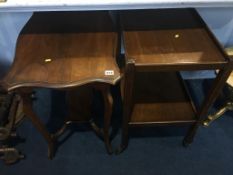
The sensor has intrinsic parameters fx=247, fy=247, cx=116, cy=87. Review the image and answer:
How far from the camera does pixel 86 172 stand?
3.87 ft

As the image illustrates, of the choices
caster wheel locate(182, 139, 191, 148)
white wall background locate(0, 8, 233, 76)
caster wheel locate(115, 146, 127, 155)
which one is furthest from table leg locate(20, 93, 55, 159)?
caster wheel locate(182, 139, 191, 148)

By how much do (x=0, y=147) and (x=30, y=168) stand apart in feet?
0.57

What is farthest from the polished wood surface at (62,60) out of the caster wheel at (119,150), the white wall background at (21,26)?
the caster wheel at (119,150)

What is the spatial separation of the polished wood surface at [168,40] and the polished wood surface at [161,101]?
0.32 m

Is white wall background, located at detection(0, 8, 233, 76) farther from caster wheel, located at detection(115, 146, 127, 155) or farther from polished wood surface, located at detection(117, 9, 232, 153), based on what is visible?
caster wheel, located at detection(115, 146, 127, 155)

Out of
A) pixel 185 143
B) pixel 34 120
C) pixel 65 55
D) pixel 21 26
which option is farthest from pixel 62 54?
pixel 185 143

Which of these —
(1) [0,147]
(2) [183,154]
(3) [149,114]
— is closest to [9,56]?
(1) [0,147]

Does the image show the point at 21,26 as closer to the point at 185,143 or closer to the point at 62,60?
the point at 62,60

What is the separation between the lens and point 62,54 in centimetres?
87

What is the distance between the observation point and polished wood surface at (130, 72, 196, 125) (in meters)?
1.08

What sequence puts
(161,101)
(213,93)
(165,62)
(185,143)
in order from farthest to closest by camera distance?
(185,143) < (161,101) < (213,93) < (165,62)

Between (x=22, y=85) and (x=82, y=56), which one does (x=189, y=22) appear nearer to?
(x=82, y=56)

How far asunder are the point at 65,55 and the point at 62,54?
1 cm

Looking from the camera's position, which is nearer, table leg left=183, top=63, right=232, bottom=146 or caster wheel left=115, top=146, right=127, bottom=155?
table leg left=183, top=63, right=232, bottom=146
